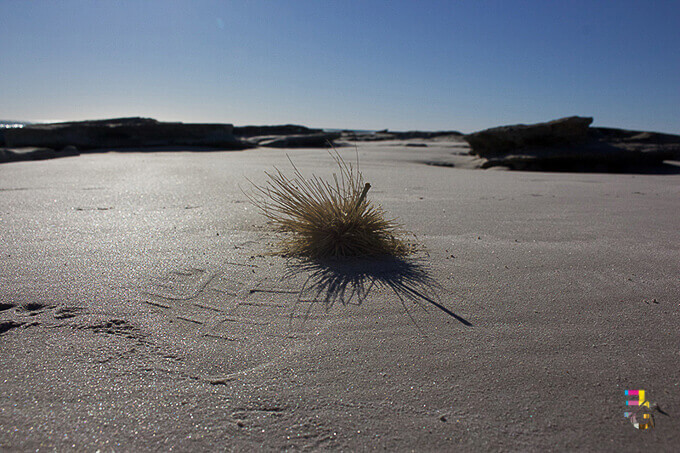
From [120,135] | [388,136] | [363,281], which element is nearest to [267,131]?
[388,136]

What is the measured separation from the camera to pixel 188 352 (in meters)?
1.19

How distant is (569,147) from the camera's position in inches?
273

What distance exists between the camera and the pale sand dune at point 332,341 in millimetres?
933

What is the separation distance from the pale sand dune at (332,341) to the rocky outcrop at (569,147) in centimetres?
455

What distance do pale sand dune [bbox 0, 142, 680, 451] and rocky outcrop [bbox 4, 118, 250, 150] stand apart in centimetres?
750

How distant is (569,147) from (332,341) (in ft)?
22.8

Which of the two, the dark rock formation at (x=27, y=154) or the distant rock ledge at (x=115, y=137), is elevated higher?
the distant rock ledge at (x=115, y=137)

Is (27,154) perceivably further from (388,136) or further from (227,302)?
(388,136)

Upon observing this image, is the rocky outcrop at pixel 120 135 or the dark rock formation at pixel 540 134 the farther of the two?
the rocky outcrop at pixel 120 135

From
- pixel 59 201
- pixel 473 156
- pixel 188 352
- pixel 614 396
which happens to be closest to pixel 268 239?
pixel 188 352

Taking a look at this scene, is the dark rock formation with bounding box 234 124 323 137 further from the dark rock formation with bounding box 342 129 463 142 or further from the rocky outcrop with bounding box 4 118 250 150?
the rocky outcrop with bounding box 4 118 250 150

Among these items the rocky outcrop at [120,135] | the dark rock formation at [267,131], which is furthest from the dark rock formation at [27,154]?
the dark rock formation at [267,131]

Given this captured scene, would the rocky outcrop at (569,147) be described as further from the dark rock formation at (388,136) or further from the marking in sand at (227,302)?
the dark rock formation at (388,136)

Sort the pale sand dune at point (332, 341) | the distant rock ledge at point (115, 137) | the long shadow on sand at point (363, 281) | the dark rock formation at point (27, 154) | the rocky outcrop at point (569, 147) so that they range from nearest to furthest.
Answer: the pale sand dune at point (332, 341)
the long shadow on sand at point (363, 281)
the dark rock formation at point (27, 154)
the rocky outcrop at point (569, 147)
the distant rock ledge at point (115, 137)
